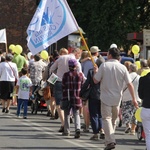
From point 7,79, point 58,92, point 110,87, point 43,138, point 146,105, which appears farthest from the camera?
point 7,79

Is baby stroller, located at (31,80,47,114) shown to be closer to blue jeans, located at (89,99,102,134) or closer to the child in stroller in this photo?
the child in stroller

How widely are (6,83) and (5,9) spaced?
26.0 metres

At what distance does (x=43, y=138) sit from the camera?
57.0ft

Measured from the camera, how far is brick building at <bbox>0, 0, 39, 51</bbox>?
50312 millimetres

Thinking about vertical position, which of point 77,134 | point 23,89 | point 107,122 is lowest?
point 77,134

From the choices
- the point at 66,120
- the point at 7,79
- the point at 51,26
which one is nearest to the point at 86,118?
the point at 66,120

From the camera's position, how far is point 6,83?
2489cm

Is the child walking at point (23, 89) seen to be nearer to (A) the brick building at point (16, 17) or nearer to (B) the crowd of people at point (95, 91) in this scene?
(B) the crowd of people at point (95, 91)

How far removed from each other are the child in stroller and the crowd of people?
9 centimetres

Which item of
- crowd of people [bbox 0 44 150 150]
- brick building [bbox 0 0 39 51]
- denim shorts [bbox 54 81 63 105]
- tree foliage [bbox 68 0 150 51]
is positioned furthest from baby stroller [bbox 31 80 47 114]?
brick building [bbox 0 0 39 51]

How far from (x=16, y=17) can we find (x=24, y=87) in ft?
91.2

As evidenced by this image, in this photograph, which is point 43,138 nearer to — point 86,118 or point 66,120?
point 66,120

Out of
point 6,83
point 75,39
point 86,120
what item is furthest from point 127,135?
point 75,39

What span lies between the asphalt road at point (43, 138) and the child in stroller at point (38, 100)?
223 cm
